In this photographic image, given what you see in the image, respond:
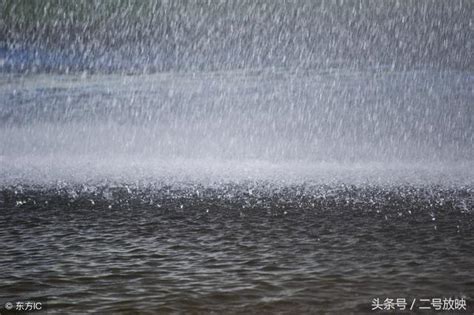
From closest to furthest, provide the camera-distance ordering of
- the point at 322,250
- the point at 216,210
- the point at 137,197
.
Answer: the point at 322,250 < the point at 216,210 < the point at 137,197

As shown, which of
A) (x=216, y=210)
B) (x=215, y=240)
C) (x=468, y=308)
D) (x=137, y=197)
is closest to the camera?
(x=468, y=308)

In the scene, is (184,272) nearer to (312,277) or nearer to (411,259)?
(312,277)

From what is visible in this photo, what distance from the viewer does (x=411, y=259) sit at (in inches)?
677

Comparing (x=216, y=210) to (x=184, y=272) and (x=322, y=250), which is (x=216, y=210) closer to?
(x=322, y=250)

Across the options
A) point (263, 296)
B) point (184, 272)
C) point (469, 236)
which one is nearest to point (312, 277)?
point (263, 296)

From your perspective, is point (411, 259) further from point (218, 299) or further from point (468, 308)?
point (218, 299)

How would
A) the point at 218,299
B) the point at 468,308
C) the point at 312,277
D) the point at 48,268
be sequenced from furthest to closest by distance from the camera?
the point at 48,268 < the point at 312,277 < the point at 218,299 < the point at 468,308

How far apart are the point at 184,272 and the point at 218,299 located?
307cm

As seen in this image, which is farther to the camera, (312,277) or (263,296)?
(312,277)

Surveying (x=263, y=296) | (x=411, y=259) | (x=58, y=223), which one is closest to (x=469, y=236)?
(x=411, y=259)

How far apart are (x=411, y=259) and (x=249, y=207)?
19090mm

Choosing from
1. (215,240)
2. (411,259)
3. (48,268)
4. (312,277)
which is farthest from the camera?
(215,240)

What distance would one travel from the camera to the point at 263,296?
12.9 meters

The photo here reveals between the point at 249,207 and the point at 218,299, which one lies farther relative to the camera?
the point at 249,207
